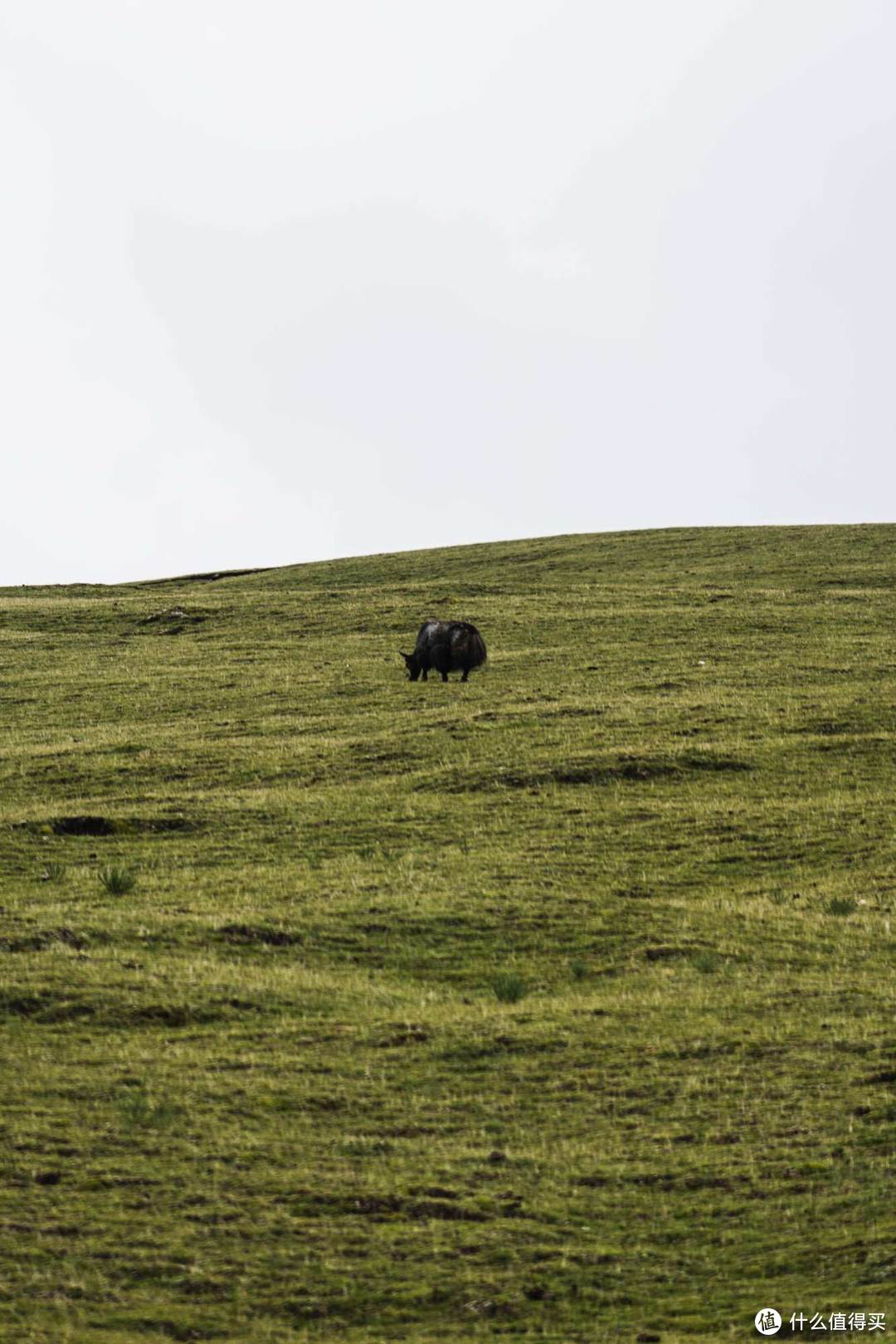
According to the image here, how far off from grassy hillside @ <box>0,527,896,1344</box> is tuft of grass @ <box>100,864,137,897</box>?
0.12 metres

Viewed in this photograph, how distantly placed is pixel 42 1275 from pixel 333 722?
23.5 metres

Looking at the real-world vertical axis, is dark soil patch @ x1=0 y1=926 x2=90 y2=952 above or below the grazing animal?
below

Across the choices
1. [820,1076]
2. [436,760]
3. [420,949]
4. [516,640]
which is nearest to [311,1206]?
[820,1076]

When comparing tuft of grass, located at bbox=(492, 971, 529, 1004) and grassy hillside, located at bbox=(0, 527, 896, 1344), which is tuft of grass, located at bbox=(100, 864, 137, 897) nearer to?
grassy hillside, located at bbox=(0, 527, 896, 1344)

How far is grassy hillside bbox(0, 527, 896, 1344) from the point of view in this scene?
32.7 feet

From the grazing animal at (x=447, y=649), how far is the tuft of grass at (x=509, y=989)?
20.6 m

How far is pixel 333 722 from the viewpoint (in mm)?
33156

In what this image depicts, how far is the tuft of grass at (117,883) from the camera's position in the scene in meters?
20.2

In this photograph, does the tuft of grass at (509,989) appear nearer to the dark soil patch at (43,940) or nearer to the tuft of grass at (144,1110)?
the tuft of grass at (144,1110)

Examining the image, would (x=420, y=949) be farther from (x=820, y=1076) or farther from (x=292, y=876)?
(x=820, y=1076)

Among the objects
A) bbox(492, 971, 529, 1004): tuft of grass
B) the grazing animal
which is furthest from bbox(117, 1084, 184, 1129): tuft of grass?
→ the grazing animal

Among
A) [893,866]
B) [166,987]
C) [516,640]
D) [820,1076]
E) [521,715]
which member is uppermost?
[516,640]

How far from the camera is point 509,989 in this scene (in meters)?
15.9

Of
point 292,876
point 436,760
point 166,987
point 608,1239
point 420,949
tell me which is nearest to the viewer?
point 608,1239
